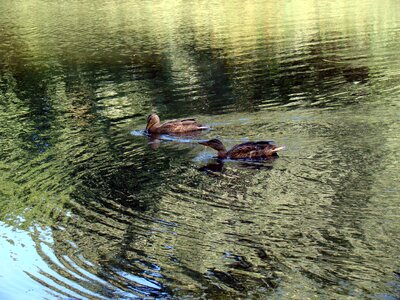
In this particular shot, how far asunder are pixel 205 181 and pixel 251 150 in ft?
5.22

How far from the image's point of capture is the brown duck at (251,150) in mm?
14633

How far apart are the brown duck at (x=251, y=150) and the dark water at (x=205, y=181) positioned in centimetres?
23

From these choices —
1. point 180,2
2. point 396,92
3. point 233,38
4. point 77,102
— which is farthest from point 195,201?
point 180,2

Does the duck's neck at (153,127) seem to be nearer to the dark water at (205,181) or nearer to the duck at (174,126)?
the duck at (174,126)

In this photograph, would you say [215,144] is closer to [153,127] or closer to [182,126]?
[182,126]

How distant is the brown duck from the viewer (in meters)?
14.6

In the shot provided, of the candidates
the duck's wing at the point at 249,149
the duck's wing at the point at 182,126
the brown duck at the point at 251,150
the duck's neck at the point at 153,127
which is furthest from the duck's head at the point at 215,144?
the duck's neck at the point at 153,127

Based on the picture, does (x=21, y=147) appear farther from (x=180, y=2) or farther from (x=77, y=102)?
(x=180, y=2)

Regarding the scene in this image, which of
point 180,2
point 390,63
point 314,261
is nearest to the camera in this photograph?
point 314,261

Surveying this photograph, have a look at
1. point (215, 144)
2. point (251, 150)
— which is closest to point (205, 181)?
point (251, 150)

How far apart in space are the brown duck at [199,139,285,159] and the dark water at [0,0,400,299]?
0.77ft

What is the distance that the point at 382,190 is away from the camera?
1216cm

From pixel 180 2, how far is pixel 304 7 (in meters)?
15.6

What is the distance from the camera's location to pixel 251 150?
14.7m
